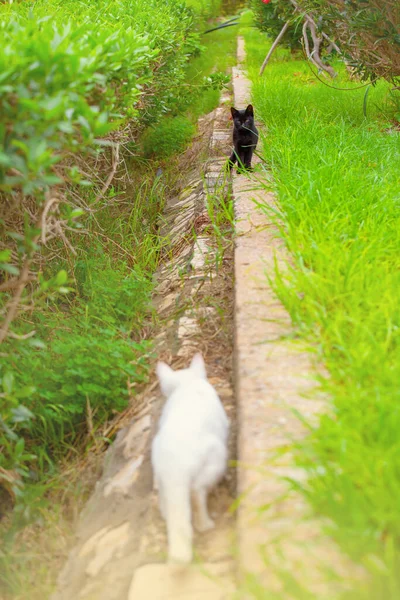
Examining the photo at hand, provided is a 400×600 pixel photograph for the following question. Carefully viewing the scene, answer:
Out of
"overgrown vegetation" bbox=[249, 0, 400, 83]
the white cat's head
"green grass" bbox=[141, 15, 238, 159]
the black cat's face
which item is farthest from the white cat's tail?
"green grass" bbox=[141, 15, 238, 159]

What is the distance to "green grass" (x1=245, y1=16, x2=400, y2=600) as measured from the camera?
165 cm

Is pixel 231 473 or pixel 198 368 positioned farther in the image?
pixel 198 368

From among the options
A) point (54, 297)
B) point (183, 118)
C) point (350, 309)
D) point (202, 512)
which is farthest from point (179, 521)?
point (183, 118)

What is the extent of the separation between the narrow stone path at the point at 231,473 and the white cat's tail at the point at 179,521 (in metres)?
0.06

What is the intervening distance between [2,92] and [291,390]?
1.35 m

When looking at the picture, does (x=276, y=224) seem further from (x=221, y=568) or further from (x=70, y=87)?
(x=221, y=568)

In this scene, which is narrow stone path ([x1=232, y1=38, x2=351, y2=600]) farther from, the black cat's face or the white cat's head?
the black cat's face

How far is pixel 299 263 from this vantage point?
287cm

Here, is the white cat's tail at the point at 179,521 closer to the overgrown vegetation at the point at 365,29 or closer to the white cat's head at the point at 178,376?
the white cat's head at the point at 178,376

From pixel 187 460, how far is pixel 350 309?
0.94 metres

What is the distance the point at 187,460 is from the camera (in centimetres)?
196

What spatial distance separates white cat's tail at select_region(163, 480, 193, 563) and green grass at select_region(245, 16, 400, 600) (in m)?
0.35

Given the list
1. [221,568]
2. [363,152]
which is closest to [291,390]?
[221,568]

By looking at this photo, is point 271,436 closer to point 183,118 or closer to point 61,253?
point 61,253
